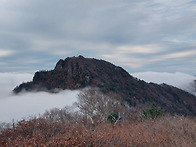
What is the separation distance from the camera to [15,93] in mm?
142375

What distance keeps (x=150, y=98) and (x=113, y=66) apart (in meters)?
34.7

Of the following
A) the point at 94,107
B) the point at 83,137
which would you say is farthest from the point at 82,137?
the point at 94,107

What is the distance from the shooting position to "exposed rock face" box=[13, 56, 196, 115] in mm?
101625

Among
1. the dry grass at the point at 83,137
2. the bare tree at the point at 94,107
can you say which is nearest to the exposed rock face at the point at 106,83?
the bare tree at the point at 94,107

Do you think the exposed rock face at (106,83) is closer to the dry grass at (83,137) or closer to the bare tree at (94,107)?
the bare tree at (94,107)

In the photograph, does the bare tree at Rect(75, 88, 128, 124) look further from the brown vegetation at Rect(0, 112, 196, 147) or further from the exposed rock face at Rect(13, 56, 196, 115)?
the exposed rock face at Rect(13, 56, 196, 115)

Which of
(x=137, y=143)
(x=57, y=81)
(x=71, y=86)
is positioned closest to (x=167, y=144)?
(x=137, y=143)

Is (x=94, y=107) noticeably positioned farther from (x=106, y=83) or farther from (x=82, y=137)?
(x=106, y=83)

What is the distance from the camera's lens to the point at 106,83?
99750 millimetres

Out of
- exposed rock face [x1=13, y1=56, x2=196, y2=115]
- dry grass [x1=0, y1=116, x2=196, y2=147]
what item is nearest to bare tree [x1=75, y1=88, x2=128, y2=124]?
dry grass [x1=0, y1=116, x2=196, y2=147]

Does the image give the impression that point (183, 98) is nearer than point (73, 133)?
No

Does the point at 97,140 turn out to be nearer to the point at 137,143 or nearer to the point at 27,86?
the point at 137,143

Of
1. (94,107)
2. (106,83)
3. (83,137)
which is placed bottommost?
(94,107)

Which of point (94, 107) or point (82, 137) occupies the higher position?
point (82, 137)
